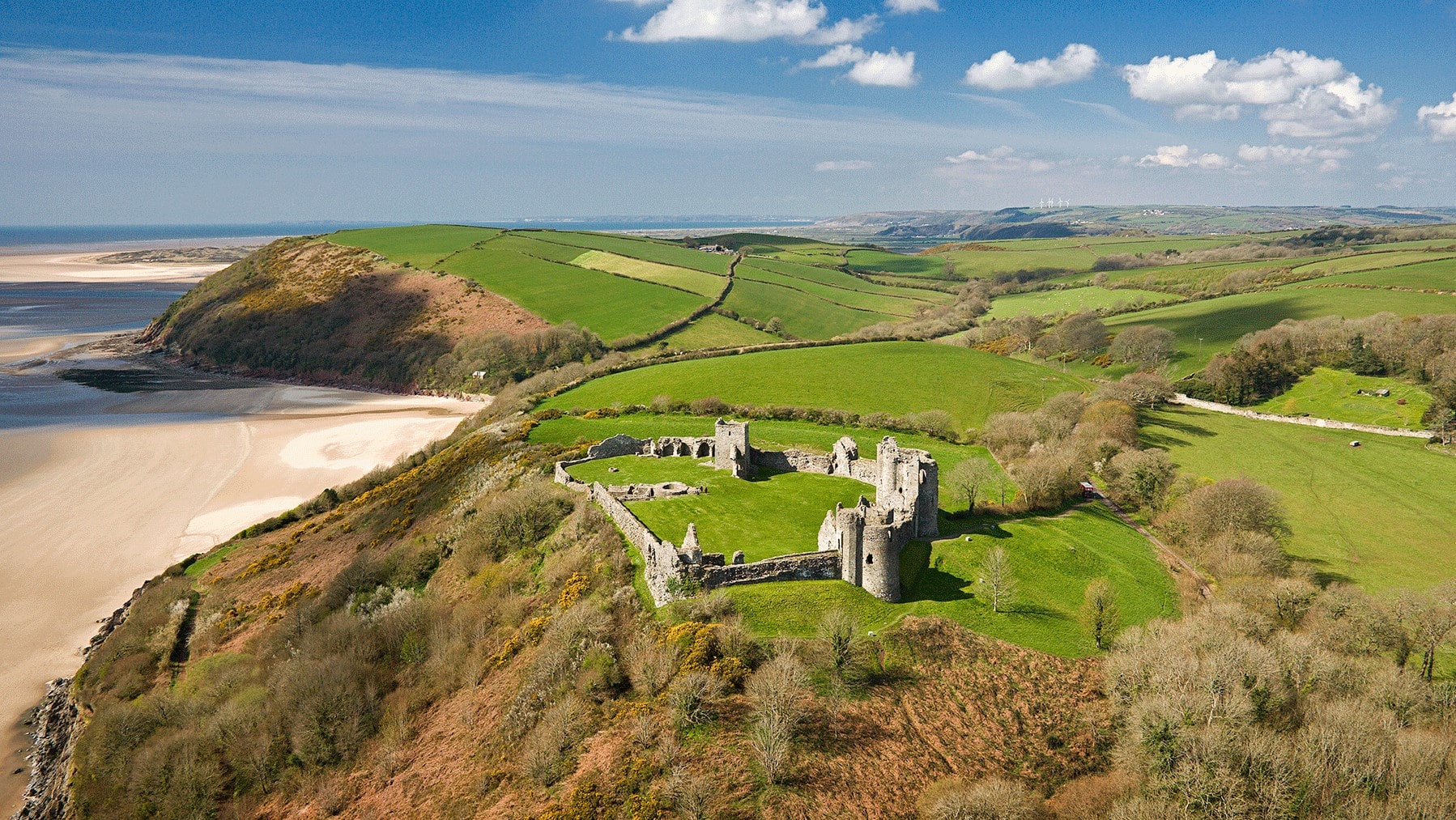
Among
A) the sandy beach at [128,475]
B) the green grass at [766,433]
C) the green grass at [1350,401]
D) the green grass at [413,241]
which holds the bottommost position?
the sandy beach at [128,475]

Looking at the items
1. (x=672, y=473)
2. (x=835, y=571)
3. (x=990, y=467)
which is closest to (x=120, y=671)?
(x=672, y=473)

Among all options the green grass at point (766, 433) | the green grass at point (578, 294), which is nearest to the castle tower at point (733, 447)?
the green grass at point (766, 433)

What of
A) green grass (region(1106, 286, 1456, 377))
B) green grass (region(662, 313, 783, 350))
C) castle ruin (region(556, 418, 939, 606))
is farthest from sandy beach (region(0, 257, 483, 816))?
green grass (region(1106, 286, 1456, 377))

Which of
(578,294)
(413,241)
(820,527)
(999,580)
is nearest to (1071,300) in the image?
(578,294)

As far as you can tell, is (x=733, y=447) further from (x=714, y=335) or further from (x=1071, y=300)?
(x=1071, y=300)

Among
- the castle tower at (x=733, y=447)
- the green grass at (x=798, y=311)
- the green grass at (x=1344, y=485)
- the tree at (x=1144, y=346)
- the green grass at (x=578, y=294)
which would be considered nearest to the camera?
the castle tower at (x=733, y=447)

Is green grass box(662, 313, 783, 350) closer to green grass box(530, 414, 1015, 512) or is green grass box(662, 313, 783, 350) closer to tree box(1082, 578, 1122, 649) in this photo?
green grass box(530, 414, 1015, 512)

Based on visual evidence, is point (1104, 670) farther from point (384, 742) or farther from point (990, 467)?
point (384, 742)

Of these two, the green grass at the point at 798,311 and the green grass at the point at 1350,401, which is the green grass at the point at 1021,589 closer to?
the green grass at the point at 1350,401
